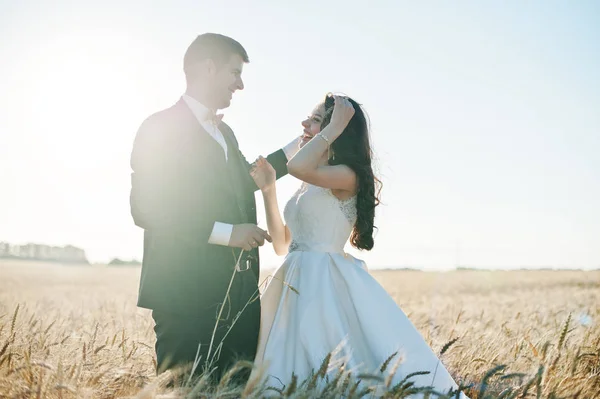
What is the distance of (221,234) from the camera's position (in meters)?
4.07

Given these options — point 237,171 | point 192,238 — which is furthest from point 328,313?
point 237,171

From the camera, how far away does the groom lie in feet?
13.4

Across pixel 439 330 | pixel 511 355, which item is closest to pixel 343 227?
pixel 511 355

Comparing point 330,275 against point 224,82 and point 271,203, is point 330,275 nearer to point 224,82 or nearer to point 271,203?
point 271,203

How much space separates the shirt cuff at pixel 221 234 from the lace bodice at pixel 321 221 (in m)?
0.82

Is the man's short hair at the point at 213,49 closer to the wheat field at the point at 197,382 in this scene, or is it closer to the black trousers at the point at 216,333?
the black trousers at the point at 216,333

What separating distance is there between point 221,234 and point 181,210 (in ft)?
1.00

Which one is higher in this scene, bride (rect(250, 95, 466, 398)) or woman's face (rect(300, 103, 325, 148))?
woman's face (rect(300, 103, 325, 148))

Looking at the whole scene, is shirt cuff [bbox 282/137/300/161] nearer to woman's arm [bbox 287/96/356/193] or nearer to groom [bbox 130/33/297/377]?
woman's arm [bbox 287/96/356/193]

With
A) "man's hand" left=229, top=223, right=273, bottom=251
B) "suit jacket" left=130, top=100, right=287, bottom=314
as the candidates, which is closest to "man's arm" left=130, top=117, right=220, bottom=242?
"suit jacket" left=130, top=100, right=287, bottom=314

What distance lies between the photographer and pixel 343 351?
417 cm

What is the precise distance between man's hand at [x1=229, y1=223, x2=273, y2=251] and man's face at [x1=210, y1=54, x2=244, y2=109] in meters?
1.00

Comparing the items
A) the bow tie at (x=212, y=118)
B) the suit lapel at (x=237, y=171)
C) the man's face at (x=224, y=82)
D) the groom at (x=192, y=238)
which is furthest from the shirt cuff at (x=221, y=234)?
the man's face at (x=224, y=82)

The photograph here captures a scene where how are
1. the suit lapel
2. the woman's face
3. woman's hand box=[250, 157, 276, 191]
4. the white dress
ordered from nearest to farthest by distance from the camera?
1. the white dress
2. the suit lapel
3. woman's hand box=[250, 157, 276, 191]
4. the woman's face
